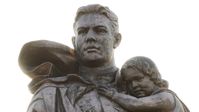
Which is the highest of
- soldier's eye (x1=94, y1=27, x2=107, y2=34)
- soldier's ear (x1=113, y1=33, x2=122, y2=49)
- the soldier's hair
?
the soldier's hair

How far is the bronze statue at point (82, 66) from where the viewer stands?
7.84 m

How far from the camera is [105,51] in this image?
838 centimetres

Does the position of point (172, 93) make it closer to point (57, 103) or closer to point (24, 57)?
point (57, 103)

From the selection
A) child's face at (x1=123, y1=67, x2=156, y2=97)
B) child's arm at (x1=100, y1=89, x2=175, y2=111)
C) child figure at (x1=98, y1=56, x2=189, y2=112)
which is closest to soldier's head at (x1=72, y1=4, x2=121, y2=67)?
child figure at (x1=98, y1=56, x2=189, y2=112)

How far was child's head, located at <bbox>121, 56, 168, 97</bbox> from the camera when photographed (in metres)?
7.85

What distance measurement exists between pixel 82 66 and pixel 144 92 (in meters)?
0.95

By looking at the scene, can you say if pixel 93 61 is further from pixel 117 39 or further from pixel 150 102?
pixel 150 102

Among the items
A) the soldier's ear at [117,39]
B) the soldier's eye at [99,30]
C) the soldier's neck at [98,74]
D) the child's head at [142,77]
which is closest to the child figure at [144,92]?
the child's head at [142,77]

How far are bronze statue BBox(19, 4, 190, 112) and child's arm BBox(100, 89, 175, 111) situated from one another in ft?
0.13

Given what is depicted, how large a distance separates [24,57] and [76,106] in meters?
1.11

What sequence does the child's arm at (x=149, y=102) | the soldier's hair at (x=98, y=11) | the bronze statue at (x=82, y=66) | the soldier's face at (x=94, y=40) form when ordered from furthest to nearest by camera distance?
the soldier's hair at (x=98, y=11), the soldier's face at (x=94, y=40), the bronze statue at (x=82, y=66), the child's arm at (x=149, y=102)

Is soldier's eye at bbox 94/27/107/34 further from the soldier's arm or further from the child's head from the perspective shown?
the soldier's arm

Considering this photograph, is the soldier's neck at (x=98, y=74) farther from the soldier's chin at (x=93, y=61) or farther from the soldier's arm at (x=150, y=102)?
Answer: the soldier's arm at (x=150, y=102)

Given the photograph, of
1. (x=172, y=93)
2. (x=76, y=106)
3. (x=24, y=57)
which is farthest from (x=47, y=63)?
(x=172, y=93)
